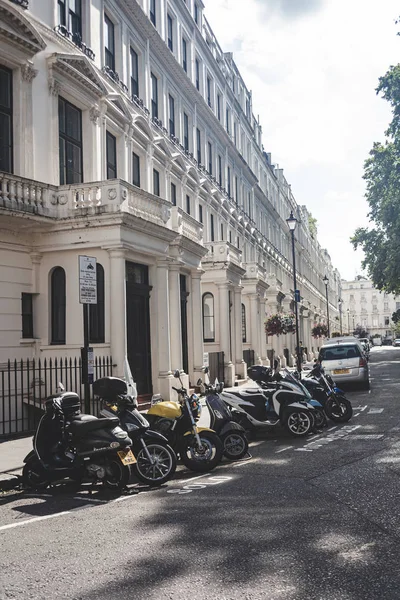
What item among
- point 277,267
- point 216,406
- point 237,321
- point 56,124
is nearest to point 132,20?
point 56,124

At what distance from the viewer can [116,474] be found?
7832mm

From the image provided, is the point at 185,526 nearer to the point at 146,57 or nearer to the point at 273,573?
the point at 273,573

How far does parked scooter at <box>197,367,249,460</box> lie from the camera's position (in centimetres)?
992

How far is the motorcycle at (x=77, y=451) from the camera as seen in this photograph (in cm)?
770

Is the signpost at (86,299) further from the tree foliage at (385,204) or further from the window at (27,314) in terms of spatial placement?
the tree foliage at (385,204)

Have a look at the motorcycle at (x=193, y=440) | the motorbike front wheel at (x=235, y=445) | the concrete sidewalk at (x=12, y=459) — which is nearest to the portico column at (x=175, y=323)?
the concrete sidewalk at (x=12, y=459)

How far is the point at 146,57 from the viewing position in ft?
70.2

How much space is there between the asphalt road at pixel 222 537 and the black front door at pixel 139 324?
839 cm

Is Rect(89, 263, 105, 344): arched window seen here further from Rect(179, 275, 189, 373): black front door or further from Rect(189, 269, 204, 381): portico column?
Rect(189, 269, 204, 381): portico column

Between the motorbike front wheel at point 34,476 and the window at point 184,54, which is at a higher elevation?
the window at point 184,54

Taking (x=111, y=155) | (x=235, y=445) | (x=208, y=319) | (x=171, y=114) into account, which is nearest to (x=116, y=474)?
(x=235, y=445)

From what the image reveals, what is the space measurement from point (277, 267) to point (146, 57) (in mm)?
32851

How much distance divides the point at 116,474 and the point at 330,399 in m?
7.52

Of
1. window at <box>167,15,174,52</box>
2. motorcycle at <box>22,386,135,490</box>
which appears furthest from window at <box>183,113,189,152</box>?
motorcycle at <box>22,386,135,490</box>
